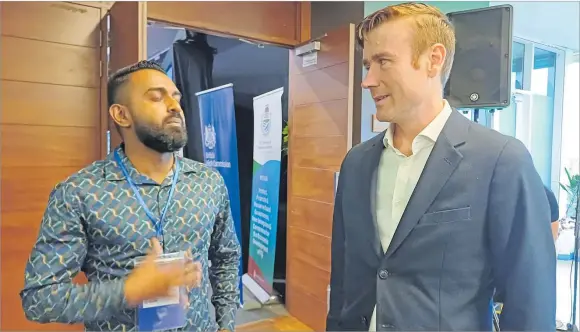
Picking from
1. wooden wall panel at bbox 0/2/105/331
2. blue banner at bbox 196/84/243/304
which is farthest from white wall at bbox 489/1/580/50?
wooden wall panel at bbox 0/2/105/331

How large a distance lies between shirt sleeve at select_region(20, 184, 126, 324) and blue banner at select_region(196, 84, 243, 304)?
7.79ft

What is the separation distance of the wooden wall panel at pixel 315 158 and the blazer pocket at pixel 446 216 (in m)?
1.64

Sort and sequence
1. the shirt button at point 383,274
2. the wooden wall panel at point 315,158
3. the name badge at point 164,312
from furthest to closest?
the wooden wall panel at point 315,158
the name badge at point 164,312
the shirt button at point 383,274

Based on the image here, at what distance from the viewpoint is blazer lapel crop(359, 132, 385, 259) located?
1064 millimetres

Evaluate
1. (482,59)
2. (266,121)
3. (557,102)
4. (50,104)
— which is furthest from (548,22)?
(50,104)

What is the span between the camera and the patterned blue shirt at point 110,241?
3.50ft

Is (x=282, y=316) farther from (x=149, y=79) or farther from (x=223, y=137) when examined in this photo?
(x=149, y=79)

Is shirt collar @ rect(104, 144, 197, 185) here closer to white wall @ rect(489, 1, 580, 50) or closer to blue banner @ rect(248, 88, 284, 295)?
blue banner @ rect(248, 88, 284, 295)

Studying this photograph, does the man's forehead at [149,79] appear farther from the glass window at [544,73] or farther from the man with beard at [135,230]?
the glass window at [544,73]

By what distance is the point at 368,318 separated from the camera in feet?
3.58

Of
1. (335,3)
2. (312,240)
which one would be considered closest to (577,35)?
(335,3)

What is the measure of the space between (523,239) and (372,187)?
36 centimetres

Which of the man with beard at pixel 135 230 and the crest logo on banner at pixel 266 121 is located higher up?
the crest logo on banner at pixel 266 121

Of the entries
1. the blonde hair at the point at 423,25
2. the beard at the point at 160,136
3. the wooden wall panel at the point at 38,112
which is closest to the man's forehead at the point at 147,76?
the beard at the point at 160,136
